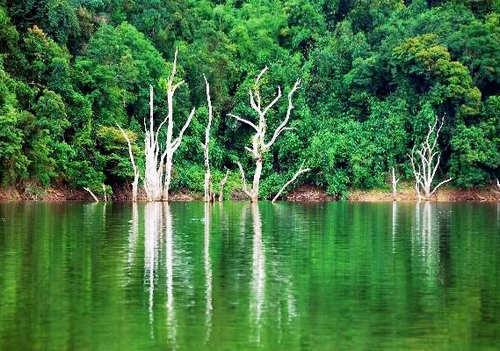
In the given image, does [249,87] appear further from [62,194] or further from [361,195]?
[62,194]

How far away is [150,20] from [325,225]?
37.8 m

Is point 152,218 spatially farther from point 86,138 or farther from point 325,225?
point 86,138

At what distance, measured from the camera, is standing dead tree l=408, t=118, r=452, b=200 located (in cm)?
5966

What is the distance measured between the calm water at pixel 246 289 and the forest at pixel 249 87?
2595 cm

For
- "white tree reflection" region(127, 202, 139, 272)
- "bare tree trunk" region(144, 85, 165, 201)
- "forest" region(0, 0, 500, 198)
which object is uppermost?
"forest" region(0, 0, 500, 198)

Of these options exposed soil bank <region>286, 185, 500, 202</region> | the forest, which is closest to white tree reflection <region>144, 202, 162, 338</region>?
the forest

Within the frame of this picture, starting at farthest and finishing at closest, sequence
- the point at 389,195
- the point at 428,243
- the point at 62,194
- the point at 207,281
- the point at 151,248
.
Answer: the point at 389,195 → the point at 62,194 → the point at 428,243 → the point at 151,248 → the point at 207,281

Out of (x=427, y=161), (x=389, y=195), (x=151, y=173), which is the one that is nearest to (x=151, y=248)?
(x=151, y=173)

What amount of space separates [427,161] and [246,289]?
45.7 m

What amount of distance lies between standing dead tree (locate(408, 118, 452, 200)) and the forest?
2.42ft

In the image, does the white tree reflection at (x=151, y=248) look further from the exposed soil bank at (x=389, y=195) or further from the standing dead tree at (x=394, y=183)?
the standing dead tree at (x=394, y=183)

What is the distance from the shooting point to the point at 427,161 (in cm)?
6044

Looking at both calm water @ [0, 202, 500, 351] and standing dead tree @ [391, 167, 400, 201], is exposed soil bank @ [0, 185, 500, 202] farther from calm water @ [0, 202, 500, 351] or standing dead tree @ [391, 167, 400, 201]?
calm water @ [0, 202, 500, 351]

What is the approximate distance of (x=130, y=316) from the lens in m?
13.5
